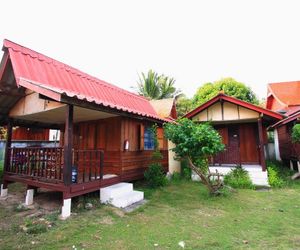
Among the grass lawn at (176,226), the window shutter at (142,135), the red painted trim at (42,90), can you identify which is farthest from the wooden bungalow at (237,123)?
the red painted trim at (42,90)

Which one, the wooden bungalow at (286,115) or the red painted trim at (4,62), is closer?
the red painted trim at (4,62)

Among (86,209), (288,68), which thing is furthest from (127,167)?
(288,68)

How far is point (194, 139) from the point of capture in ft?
19.1

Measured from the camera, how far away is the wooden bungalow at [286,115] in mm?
9844

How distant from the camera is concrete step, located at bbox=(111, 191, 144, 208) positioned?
210 inches

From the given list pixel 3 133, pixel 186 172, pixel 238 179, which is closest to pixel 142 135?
pixel 186 172

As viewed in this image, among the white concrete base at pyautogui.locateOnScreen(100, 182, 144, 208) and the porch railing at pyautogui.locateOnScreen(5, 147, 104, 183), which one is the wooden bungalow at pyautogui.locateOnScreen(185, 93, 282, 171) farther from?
the porch railing at pyautogui.locateOnScreen(5, 147, 104, 183)

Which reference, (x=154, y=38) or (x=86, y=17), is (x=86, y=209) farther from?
(x=154, y=38)

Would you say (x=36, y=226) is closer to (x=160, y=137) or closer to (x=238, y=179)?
(x=160, y=137)

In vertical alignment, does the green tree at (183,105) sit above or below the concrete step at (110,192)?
above

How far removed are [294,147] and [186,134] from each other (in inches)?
275

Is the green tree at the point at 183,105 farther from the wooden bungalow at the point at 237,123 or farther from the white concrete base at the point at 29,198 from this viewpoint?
the white concrete base at the point at 29,198

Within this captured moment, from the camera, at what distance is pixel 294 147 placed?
9.70 meters

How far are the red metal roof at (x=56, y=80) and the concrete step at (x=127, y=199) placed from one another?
245cm
